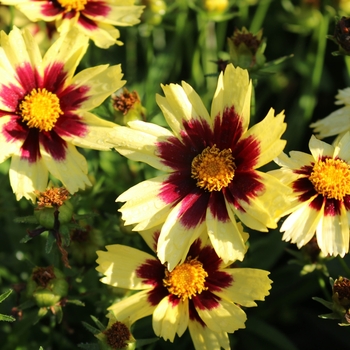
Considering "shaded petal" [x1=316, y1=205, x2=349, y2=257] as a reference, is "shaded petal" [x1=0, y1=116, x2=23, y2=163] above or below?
above

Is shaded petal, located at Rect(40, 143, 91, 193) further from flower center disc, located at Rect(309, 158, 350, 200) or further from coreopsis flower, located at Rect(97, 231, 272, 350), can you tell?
flower center disc, located at Rect(309, 158, 350, 200)

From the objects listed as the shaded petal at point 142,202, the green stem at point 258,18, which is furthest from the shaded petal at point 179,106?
the green stem at point 258,18

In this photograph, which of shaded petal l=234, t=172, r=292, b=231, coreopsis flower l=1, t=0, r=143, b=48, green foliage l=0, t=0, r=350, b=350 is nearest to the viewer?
shaded petal l=234, t=172, r=292, b=231

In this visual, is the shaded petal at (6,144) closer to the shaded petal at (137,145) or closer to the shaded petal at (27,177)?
the shaded petal at (27,177)

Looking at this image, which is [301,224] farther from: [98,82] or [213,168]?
[98,82]

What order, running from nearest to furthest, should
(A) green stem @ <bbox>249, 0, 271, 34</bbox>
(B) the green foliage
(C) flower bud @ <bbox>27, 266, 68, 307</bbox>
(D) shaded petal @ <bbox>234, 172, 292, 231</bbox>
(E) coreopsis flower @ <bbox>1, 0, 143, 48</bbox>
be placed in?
(D) shaded petal @ <bbox>234, 172, 292, 231</bbox> → (C) flower bud @ <bbox>27, 266, 68, 307</bbox> → (B) the green foliage → (E) coreopsis flower @ <bbox>1, 0, 143, 48</bbox> → (A) green stem @ <bbox>249, 0, 271, 34</bbox>

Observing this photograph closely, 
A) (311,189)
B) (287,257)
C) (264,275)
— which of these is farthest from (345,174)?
(287,257)

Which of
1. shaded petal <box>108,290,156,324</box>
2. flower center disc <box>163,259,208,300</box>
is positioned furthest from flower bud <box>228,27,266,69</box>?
shaded petal <box>108,290,156,324</box>

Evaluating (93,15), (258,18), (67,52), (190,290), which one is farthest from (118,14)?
(258,18)
